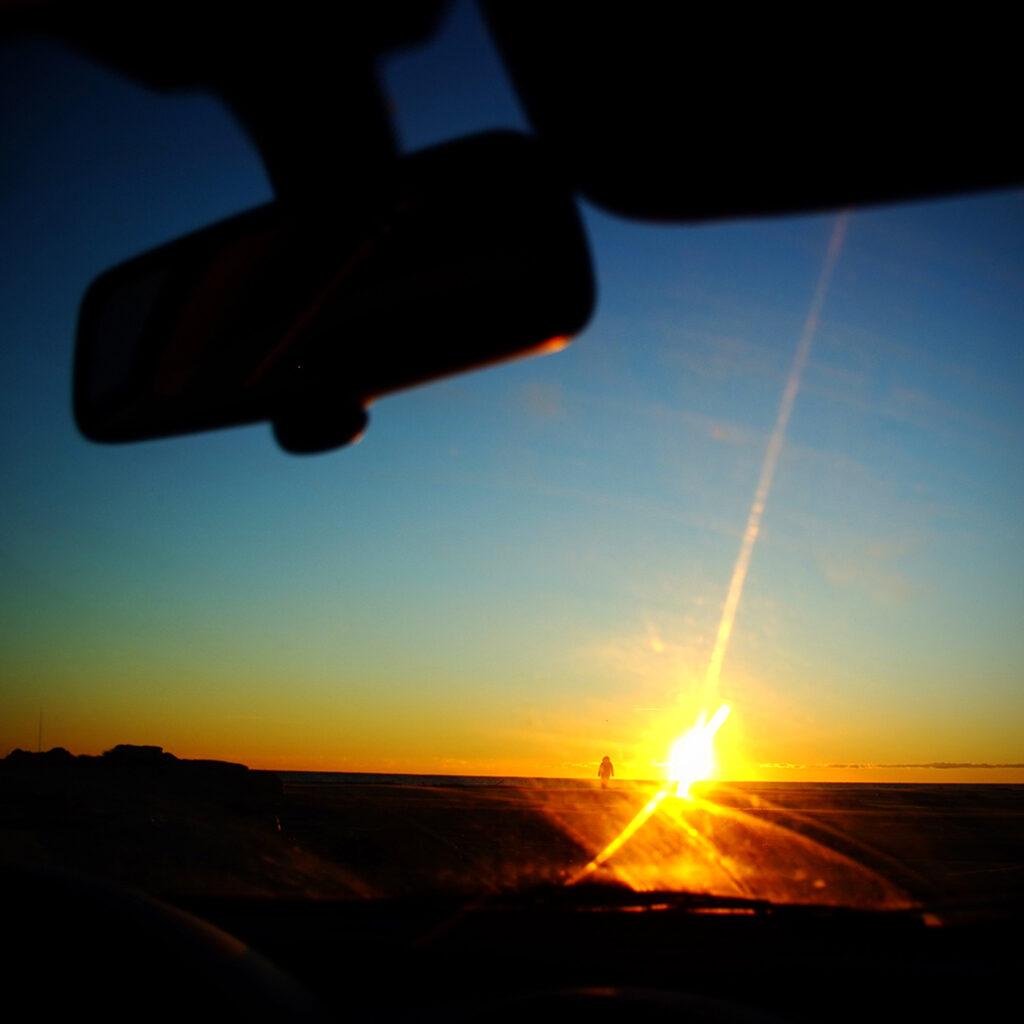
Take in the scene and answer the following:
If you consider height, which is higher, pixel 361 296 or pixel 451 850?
pixel 451 850

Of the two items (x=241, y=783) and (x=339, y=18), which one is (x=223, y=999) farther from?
(x=241, y=783)

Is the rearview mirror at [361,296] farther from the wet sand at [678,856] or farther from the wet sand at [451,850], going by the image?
the wet sand at [678,856]

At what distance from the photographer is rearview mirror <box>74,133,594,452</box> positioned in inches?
83.0

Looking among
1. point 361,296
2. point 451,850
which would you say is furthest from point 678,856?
point 361,296

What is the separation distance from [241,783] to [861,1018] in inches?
847

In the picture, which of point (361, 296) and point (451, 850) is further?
point (451, 850)

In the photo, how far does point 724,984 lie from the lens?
13.5 feet

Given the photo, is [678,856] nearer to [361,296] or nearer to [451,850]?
[451,850]

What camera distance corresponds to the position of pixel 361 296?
2.36 m

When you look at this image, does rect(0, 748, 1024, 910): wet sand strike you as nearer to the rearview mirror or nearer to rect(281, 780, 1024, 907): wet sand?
rect(281, 780, 1024, 907): wet sand

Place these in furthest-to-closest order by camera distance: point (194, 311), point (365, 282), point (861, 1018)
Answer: point (861, 1018), point (194, 311), point (365, 282)

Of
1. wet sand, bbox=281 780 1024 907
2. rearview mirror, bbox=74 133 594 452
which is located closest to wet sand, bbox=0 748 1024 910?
wet sand, bbox=281 780 1024 907

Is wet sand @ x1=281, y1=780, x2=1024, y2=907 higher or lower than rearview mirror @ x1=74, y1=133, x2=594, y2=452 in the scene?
higher

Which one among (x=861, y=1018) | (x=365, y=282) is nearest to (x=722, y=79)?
(x=365, y=282)
